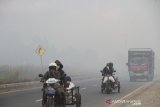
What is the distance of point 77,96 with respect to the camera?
17.5m

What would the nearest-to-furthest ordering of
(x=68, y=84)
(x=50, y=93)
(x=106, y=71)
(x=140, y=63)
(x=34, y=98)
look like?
1. (x=50, y=93)
2. (x=68, y=84)
3. (x=34, y=98)
4. (x=106, y=71)
5. (x=140, y=63)

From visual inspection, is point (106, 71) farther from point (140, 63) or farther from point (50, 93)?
point (140, 63)

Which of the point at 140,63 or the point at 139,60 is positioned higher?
the point at 139,60

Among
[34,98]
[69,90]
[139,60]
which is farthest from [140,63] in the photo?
[69,90]

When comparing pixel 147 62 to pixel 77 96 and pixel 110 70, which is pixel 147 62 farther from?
pixel 77 96

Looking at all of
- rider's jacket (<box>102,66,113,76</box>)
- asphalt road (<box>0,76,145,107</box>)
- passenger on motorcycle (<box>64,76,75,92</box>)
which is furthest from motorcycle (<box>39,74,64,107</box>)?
rider's jacket (<box>102,66,113,76</box>)

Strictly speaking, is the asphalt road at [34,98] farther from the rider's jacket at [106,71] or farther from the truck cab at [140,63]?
the truck cab at [140,63]

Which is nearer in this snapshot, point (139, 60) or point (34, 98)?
point (34, 98)

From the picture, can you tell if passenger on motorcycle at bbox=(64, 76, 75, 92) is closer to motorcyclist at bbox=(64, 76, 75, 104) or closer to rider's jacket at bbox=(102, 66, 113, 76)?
motorcyclist at bbox=(64, 76, 75, 104)

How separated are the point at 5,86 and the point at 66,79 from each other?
1745 cm

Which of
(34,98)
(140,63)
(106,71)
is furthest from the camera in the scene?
(140,63)

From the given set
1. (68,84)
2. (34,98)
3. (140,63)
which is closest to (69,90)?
(68,84)

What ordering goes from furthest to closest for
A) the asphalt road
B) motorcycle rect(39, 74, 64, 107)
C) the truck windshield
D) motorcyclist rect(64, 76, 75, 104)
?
the truck windshield < the asphalt road < motorcyclist rect(64, 76, 75, 104) < motorcycle rect(39, 74, 64, 107)

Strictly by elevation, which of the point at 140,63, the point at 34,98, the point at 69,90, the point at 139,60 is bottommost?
the point at 34,98
